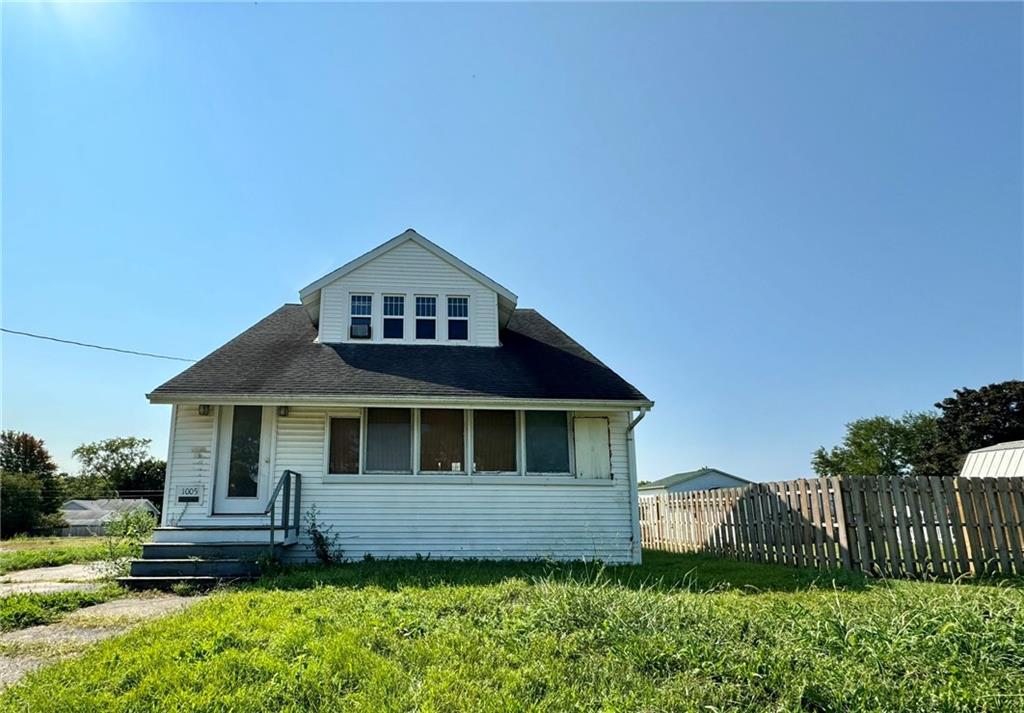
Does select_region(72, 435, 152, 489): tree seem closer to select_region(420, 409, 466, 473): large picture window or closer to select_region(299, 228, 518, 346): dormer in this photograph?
select_region(299, 228, 518, 346): dormer

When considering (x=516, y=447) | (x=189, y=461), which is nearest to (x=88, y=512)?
(x=189, y=461)

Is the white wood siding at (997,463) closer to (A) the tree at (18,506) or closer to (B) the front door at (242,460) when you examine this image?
(B) the front door at (242,460)

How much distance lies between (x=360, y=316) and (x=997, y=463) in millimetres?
18439

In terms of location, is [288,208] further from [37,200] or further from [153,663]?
[153,663]

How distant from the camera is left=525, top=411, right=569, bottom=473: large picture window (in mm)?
11125

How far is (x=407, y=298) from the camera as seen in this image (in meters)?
12.8

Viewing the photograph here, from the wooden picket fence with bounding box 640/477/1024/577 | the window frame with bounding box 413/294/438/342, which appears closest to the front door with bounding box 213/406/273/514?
the window frame with bounding box 413/294/438/342

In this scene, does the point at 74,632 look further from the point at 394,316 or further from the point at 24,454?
the point at 24,454

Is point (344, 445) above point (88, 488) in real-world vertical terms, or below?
above

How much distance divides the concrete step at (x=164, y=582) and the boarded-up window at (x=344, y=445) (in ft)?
9.63

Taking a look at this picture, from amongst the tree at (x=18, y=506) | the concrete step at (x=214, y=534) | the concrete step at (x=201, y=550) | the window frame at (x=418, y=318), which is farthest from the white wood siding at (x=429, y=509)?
the tree at (x=18, y=506)

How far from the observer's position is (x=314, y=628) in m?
4.80

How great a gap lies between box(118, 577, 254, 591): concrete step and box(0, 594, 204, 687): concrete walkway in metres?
0.55

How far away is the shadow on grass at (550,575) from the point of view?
24.2 feet
